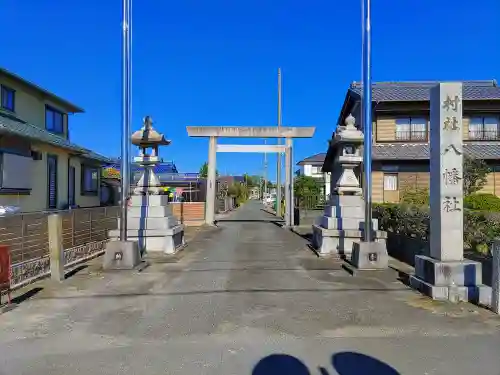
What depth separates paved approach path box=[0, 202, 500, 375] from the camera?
4461 mm

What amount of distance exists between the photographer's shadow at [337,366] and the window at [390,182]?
835 inches

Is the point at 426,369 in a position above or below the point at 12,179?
below

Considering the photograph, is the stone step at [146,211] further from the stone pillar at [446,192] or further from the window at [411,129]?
the window at [411,129]

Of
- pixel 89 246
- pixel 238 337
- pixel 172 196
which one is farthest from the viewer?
pixel 172 196

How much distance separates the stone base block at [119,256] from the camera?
984 centimetres

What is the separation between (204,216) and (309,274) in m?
16.5

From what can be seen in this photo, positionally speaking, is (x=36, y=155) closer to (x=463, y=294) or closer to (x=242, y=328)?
(x=242, y=328)

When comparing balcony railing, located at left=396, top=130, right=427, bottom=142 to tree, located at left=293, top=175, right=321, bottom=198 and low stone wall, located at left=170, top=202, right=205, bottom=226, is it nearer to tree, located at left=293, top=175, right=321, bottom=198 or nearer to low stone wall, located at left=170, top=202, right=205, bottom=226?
tree, located at left=293, top=175, right=321, bottom=198

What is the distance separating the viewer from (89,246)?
12.6 m

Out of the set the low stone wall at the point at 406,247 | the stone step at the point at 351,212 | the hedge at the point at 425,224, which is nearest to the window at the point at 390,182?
the hedge at the point at 425,224

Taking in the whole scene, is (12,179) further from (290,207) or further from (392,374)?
(392,374)

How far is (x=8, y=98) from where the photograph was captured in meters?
18.7

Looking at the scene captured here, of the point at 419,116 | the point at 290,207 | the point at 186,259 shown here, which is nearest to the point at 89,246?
the point at 186,259

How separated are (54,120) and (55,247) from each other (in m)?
16.4
